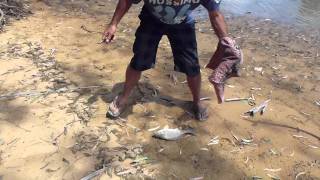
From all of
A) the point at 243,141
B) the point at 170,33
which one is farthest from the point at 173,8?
the point at 243,141

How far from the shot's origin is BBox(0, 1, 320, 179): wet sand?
3.65 meters

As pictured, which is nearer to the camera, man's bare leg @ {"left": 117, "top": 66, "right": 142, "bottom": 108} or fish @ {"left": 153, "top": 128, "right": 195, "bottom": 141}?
fish @ {"left": 153, "top": 128, "right": 195, "bottom": 141}

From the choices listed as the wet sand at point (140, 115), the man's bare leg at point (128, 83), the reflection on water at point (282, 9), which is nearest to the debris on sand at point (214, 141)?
the wet sand at point (140, 115)

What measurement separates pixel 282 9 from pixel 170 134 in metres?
4.62

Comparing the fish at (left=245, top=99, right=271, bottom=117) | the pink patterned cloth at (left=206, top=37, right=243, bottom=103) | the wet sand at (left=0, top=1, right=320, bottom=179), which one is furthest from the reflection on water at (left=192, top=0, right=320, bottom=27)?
the pink patterned cloth at (left=206, top=37, right=243, bottom=103)

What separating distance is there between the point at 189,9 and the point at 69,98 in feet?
5.10

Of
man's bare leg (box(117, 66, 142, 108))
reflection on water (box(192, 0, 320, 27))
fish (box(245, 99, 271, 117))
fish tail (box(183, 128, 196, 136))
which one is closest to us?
fish tail (box(183, 128, 196, 136))

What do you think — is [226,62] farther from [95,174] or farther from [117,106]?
[95,174]

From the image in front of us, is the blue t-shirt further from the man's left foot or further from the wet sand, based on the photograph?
the wet sand

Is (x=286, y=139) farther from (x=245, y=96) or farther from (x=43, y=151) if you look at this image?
(x=43, y=151)

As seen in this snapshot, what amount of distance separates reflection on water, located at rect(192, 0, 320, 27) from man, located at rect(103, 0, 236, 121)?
3.74m

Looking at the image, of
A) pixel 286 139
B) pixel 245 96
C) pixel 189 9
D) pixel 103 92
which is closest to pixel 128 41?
pixel 103 92

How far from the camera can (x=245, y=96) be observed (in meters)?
4.72

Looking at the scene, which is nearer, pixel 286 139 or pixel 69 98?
pixel 286 139
